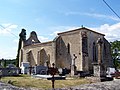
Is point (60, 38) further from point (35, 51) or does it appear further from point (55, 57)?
point (35, 51)

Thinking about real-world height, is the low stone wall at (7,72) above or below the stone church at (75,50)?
below

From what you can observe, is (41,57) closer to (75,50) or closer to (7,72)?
(75,50)

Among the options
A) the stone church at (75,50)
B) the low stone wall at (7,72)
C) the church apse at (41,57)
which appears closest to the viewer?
the low stone wall at (7,72)

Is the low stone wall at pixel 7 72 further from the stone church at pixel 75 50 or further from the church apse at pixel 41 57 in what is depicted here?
the church apse at pixel 41 57

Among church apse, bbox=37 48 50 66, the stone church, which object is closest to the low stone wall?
the stone church

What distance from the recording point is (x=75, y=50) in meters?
39.7

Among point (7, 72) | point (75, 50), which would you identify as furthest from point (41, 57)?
point (7, 72)

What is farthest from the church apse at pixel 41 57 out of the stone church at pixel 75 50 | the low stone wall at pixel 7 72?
the low stone wall at pixel 7 72

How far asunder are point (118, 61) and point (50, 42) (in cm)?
2400

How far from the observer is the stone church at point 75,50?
125ft

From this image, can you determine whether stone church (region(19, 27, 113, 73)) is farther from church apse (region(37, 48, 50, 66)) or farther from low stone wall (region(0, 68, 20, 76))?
low stone wall (region(0, 68, 20, 76))

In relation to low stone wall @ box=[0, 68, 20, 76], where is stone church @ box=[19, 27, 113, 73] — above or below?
above

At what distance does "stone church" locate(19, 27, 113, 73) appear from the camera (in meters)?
38.1

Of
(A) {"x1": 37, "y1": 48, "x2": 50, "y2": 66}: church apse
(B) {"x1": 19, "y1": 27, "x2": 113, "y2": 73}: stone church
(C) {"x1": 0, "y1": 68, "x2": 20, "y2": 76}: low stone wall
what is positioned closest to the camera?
(C) {"x1": 0, "y1": 68, "x2": 20, "y2": 76}: low stone wall
